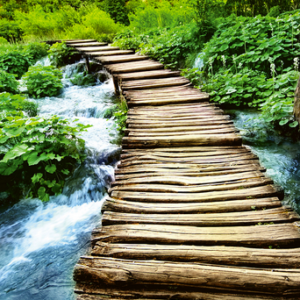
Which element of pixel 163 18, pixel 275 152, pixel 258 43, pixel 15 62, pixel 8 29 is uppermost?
pixel 8 29

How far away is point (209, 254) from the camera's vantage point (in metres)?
1.73

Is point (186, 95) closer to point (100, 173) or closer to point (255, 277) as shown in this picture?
point (100, 173)

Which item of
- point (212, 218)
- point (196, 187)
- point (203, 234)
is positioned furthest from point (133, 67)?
point (203, 234)

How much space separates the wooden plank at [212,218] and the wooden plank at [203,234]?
5 cm

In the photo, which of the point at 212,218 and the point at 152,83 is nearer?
the point at 212,218

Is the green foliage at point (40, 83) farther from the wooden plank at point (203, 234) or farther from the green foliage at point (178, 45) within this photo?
the wooden plank at point (203, 234)

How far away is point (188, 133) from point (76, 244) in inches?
88.9

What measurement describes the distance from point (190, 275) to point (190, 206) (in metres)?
0.75

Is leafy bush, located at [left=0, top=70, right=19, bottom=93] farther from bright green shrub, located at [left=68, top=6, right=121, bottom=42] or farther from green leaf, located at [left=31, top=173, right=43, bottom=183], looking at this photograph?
bright green shrub, located at [left=68, top=6, right=121, bottom=42]

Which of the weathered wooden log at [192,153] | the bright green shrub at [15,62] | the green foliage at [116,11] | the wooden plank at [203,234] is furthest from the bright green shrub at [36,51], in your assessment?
the wooden plank at [203,234]

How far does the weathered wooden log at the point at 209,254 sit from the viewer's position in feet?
5.41

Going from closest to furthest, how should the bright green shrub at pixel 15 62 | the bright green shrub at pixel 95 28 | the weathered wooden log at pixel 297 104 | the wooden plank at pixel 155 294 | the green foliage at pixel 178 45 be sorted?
1. the wooden plank at pixel 155 294
2. the weathered wooden log at pixel 297 104
3. the green foliage at pixel 178 45
4. the bright green shrub at pixel 15 62
5. the bright green shrub at pixel 95 28

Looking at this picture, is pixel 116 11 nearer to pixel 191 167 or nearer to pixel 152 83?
pixel 152 83

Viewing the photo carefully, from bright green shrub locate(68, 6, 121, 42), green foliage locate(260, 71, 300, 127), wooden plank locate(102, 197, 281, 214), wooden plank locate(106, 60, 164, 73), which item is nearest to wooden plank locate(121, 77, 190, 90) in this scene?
wooden plank locate(106, 60, 164, 73)
